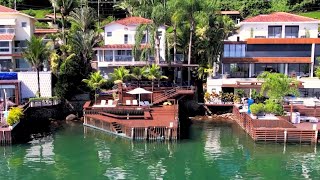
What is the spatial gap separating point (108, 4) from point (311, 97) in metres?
56.8

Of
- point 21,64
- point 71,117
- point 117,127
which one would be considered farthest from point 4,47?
point 117,127

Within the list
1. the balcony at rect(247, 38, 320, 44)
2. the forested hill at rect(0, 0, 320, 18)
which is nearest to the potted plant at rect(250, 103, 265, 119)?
the balcony at rect(247, 38, 320, 44)

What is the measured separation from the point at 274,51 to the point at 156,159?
30479 millimetres

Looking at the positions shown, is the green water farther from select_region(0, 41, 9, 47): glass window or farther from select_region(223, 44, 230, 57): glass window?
select_region(0, 41, 9, 47): glass window

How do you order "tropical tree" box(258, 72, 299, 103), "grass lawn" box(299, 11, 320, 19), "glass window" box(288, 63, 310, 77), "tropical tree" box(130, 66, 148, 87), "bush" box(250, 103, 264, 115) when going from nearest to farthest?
"bush" box(250, 103, 264, 115), "tropical tree" box(258, 72, 299, 103), "tropical tree" box(130, 66, 148, 87), "glass window" box(288, 63, 310, 77), "grass lawn" box(299, 11, 320, 19)

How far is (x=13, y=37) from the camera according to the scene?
60.9 m

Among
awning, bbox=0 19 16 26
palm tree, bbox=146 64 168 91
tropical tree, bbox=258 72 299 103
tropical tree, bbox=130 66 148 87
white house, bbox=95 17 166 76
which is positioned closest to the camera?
tropical tree, bbox=258 72 299 103

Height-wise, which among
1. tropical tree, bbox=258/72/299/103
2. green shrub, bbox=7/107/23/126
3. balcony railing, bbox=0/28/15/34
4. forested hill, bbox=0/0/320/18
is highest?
forested hill, bbox=0/0/320/18

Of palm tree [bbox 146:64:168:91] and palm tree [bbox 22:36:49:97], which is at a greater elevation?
palm tree [bbox 22:36:49:97]

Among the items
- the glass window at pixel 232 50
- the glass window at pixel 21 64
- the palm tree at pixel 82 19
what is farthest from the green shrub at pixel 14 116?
the glass window at pixel 232 50

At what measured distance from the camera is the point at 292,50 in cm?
Answer: 6275

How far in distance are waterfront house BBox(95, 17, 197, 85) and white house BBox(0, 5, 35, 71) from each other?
10585 mm

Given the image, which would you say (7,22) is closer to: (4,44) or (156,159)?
(4,44)

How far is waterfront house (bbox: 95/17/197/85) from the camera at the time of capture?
60.8 metres
